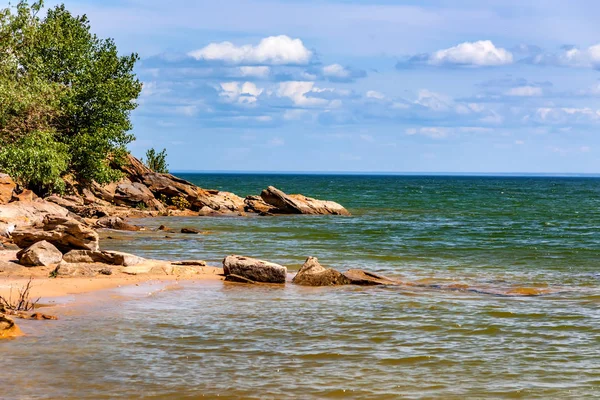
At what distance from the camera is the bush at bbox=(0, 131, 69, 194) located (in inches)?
1494

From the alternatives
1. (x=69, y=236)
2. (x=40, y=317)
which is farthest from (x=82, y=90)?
(x=40, y=317)

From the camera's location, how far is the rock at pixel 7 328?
1427 cm

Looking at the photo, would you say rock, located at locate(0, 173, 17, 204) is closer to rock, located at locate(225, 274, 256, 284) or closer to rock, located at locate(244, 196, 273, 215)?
rock, located at locate(225, 274, 256, 284)

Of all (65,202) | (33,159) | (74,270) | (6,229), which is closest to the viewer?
(74,270)

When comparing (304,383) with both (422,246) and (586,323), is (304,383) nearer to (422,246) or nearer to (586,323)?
(586,323)

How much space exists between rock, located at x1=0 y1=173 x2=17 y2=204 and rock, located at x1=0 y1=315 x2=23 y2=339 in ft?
79.8

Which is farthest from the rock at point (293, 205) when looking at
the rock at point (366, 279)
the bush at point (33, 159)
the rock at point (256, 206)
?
the rock at point (366, 279)

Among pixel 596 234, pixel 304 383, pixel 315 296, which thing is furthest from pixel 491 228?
pixel 304 383

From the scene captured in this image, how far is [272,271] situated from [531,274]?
10.5 metres

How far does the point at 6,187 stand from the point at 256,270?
22039mm

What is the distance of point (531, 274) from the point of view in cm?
2739

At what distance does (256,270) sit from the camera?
904 inches

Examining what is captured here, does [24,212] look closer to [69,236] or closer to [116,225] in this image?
[116,225]

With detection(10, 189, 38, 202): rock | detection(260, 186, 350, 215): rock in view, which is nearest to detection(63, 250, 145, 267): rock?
detection(10, 189, 38, 202): rock
